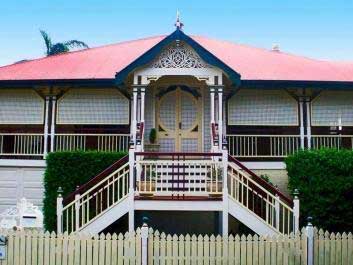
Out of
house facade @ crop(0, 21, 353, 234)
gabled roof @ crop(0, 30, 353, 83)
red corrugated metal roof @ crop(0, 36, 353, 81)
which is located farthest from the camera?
red corrugated metal roof @ crop(0, 36, 353, 81)

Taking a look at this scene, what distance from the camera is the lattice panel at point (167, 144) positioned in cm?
1532

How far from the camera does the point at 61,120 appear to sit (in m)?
15.5

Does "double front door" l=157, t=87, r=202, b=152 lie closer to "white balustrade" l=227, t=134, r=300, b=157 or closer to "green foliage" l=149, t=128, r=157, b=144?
"green foliage" l=149, t=128, r=157, b=144

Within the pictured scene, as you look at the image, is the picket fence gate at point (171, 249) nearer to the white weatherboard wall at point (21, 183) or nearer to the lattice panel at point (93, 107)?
the white weatherboard wall at point (21, 183)

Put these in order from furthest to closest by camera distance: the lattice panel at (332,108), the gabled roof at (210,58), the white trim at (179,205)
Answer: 1. the lattice panel at (332,108)
2. the gabled roof at (210,58)
3. the white trim at (179,205)

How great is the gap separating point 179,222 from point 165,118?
3.63 meters

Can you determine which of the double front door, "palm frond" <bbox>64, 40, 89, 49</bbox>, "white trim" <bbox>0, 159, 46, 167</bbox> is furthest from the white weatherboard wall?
"palm frond" <bbox>64, 40, 89, 49</bbox>

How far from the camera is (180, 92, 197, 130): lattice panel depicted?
15367mm

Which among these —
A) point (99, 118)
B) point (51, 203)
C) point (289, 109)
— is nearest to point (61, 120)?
point (99, 118)

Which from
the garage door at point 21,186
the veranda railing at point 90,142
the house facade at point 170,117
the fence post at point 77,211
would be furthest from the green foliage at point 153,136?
the fence post at point 77,211

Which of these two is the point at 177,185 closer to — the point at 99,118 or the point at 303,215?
the point at 303,215

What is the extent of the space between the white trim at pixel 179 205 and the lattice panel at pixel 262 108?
5.22m

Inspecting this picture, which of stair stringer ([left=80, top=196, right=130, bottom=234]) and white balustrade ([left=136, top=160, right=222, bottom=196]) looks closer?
stair stringer ([left=80, top=196, right=130, bottom=234])

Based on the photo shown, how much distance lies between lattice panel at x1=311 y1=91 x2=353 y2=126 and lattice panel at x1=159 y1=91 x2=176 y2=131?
16.0ft
